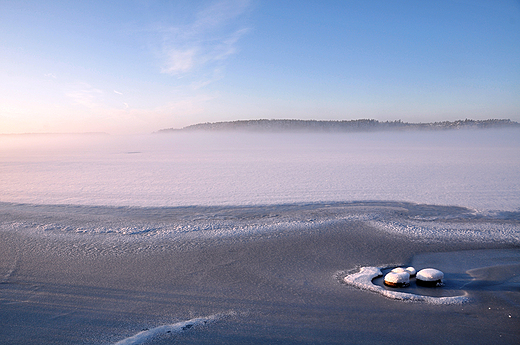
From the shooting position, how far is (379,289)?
3.46 m

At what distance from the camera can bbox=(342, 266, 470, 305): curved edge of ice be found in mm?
3240

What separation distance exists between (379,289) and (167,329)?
6.97 ft

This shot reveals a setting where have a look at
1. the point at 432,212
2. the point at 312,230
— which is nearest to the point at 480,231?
the point at 432,212

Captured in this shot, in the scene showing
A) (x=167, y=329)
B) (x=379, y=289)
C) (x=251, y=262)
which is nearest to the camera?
(x=167, y=329)

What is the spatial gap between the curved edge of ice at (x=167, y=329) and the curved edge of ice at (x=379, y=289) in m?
1.44

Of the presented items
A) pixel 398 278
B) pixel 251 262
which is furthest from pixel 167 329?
pixel 398 278

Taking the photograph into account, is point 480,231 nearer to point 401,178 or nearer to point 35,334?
point 401,178

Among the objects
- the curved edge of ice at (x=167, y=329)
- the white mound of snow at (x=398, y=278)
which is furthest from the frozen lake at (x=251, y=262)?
the white mound of snow at (x=398, y=278)

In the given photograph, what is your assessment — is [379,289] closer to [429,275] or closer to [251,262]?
[429,275]

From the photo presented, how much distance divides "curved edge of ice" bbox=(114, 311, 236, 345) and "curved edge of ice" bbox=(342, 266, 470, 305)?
4.71ft

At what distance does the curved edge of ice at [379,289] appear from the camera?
3240mm

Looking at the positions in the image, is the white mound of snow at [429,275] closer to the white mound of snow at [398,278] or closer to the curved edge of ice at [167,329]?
the white mound of snow at [398,278]

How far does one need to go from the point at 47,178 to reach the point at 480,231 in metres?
12.2

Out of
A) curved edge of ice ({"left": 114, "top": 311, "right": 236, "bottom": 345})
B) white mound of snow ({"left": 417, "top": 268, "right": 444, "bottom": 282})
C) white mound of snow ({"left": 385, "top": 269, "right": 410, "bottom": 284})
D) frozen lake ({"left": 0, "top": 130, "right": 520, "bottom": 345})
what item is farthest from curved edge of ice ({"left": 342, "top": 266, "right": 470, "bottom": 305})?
curved edge of ice ({"left": 114, "top": 311, "right": 236, "bottom": 345})
